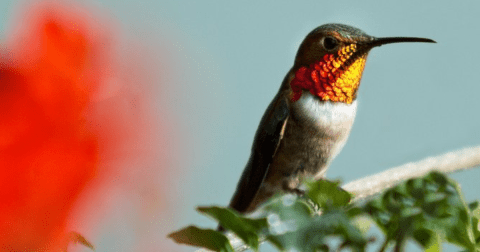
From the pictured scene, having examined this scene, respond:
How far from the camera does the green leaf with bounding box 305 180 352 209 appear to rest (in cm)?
34

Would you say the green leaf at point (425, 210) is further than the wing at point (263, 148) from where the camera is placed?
No

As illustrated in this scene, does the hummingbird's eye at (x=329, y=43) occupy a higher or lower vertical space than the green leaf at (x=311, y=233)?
higher

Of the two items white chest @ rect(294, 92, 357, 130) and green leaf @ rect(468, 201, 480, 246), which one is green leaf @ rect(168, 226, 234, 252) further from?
white chest @ rect(294, 92, 357, 130)

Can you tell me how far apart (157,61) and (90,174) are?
0.18 metres

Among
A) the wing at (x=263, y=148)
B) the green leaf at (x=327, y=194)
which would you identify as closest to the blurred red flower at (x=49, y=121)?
the wing at (x=263, y=148)

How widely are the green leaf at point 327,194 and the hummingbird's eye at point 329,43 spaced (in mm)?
248

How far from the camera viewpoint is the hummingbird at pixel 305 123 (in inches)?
22.6

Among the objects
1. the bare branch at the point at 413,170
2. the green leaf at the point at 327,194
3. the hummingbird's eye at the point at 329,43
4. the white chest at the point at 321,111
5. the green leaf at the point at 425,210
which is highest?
the hummingbird's eye at the point at 329,43

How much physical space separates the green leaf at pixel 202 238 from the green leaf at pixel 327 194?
0.20ft

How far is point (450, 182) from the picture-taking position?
0.29 m

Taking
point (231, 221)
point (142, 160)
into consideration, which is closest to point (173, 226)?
point (142, 160)

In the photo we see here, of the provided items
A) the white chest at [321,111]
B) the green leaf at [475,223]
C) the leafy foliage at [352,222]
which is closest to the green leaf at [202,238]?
the leafy foliage at [352,222]

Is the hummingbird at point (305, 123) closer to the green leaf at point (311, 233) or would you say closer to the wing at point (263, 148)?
the wing at point (263, 148)

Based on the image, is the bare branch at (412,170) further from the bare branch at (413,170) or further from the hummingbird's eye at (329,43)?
the hummingbird's eye at (329,43)
